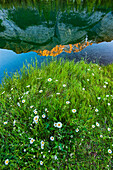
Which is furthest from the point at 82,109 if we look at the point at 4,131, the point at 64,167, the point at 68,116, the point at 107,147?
the point at 4,131

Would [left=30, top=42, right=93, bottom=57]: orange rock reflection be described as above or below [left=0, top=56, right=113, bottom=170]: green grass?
above

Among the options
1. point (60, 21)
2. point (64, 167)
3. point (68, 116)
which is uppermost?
point (60, 21)

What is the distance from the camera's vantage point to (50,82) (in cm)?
398

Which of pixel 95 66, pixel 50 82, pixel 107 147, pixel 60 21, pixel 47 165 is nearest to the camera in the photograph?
pixel 47 165

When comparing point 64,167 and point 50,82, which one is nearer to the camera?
point 64,167

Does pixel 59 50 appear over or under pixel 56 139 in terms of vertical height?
over

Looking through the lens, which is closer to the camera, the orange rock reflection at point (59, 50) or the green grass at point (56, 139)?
the green grass at point (56, 139)

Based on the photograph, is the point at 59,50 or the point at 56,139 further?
the point at 59,50

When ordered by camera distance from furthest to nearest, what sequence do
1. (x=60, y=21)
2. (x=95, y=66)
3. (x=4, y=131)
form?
(x=60, y=21) < (x=95, y=66) < (x=4, y=131)

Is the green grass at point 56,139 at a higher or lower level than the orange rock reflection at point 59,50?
lower

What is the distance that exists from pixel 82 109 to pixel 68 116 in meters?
0.40

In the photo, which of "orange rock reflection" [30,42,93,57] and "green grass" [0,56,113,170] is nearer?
"green grass" [0,56,113,170]

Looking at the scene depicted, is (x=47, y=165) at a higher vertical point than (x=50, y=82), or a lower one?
lower

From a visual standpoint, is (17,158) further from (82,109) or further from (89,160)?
(82,109)
